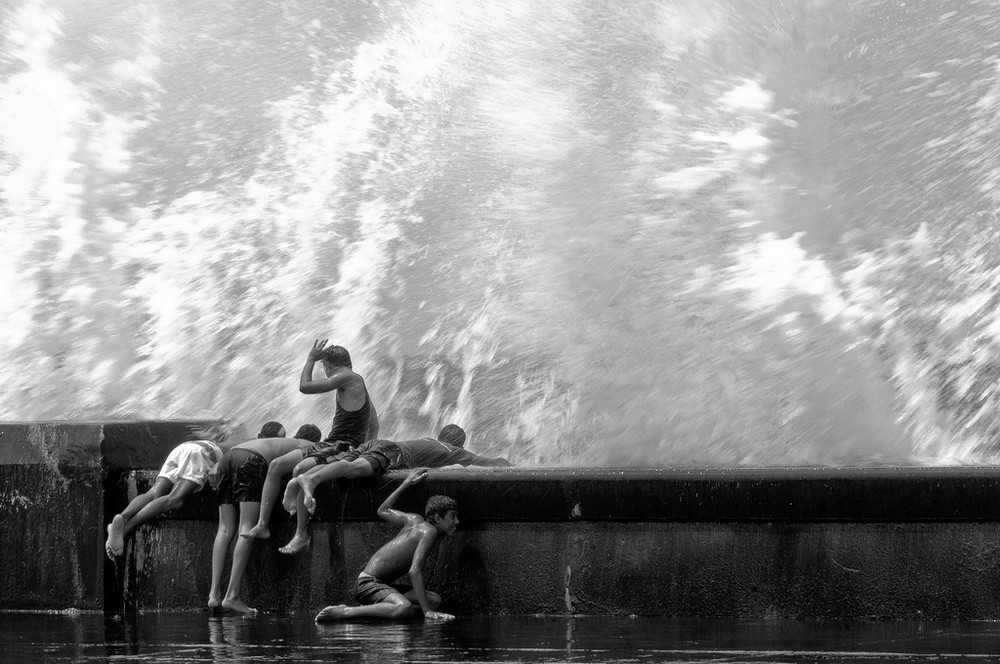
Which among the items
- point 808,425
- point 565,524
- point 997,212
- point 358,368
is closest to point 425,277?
point 358,368

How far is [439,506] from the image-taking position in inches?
313

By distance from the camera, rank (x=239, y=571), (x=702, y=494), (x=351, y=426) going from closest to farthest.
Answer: (x=702, y=494), (x=239, y=571), (x=351, y=426)

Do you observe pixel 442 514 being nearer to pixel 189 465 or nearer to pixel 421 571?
pixel 421 571

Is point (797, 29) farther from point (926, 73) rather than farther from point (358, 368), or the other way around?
point (358, 368)

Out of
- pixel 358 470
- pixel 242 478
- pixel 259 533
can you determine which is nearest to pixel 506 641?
pixel 358 470

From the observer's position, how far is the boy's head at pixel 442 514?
7945 mm

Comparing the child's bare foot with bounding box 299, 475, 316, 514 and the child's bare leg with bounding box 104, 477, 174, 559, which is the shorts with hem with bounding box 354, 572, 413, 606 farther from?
the child's bare leg with bounding box 104, 477, 174, 559

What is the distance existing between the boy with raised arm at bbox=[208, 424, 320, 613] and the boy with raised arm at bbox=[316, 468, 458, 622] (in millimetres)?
923

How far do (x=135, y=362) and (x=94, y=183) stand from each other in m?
3.27

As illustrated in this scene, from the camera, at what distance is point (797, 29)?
49.5 feet

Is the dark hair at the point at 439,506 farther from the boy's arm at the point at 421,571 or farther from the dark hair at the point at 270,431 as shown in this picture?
the dark hair at the point at 270,431

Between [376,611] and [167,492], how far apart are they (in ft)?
6.53

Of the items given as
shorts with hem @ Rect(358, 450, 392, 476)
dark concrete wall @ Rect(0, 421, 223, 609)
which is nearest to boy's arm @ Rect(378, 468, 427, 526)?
shorts with hem @ Rect(358, 450, 392, 476)

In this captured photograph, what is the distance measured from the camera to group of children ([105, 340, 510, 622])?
795 centimetres
